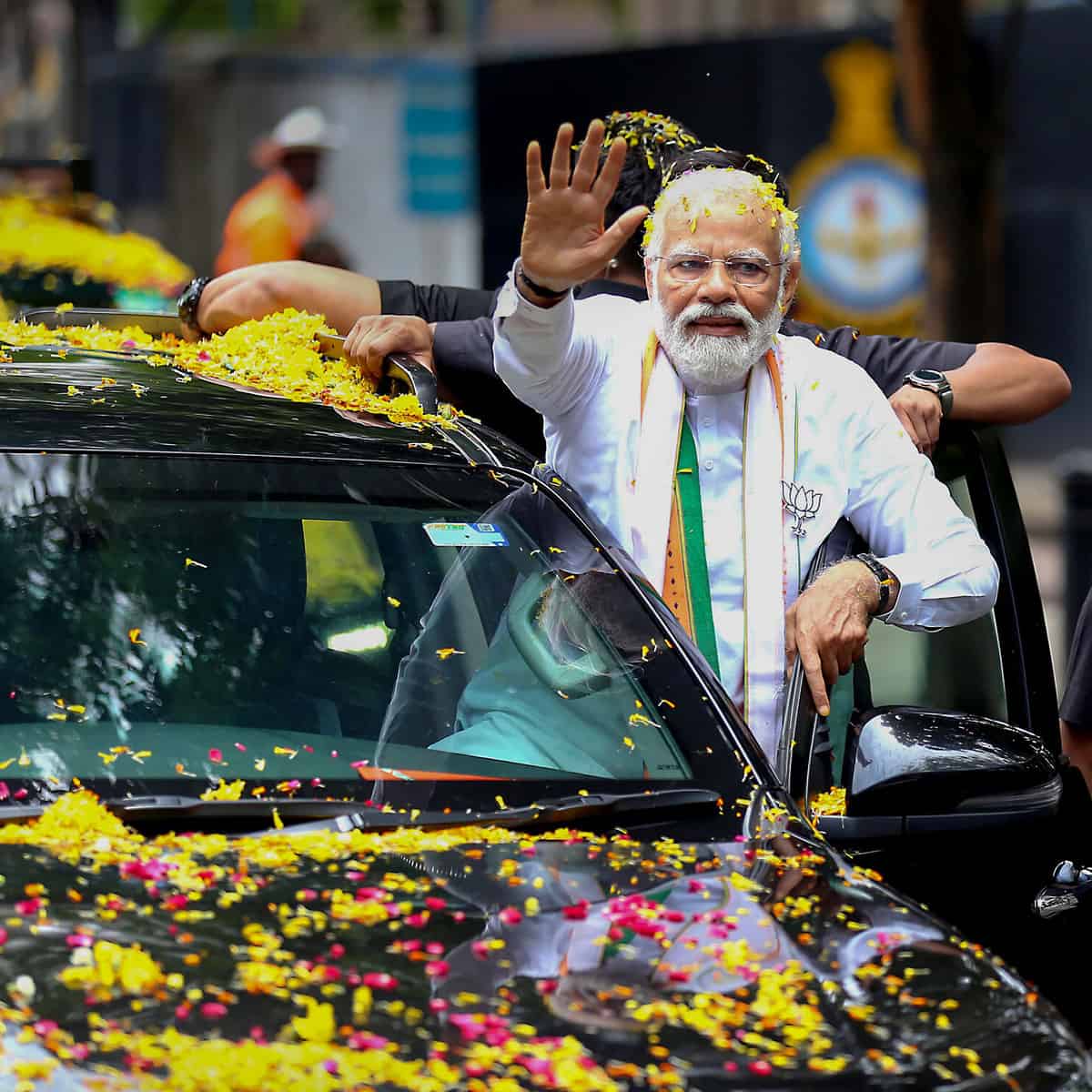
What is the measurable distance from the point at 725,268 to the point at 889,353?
2.56 feet

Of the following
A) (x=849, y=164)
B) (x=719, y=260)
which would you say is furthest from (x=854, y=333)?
(x=849, y=164)

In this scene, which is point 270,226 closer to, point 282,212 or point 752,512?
point 282,212

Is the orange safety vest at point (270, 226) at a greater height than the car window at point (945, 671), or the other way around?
the orange safety vest at point (270, 226)

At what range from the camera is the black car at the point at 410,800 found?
2387 mm

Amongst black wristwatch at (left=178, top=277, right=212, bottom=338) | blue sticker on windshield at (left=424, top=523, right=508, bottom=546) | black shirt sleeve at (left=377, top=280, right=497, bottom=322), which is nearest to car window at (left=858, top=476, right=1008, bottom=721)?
black shirt sleeve at (left=377, top=280, right=497, bottom=322)

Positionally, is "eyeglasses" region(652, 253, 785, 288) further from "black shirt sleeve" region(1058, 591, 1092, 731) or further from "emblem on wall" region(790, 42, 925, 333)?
"emblem on wall" region(790, 42, 925, 333)

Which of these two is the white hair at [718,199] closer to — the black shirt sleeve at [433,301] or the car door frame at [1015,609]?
the car door frame at [1015,609]

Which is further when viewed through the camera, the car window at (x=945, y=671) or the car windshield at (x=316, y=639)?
the car window at (x=945, y=671)

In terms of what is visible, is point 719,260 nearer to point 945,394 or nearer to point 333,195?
point 945,394

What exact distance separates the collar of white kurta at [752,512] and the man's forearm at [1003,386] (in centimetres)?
54

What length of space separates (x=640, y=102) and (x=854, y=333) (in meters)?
11.6

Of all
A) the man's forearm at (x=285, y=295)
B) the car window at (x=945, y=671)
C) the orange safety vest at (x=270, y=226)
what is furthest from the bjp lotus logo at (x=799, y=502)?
the orange safety vest at (x=270, y=226)

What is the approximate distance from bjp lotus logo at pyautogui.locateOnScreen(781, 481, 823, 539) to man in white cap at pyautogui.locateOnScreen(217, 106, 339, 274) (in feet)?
23.4

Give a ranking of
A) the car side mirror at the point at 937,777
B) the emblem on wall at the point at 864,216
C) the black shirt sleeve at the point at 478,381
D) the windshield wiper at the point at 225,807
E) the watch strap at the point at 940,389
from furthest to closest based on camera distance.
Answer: the emblem on wall at the point at 864,216, the black shirt sleeve at the point at 478,381, the watch strap at the point at 940,389, the car side mirror at the point at 937,777, the windshield wiper at the point at 225,807
